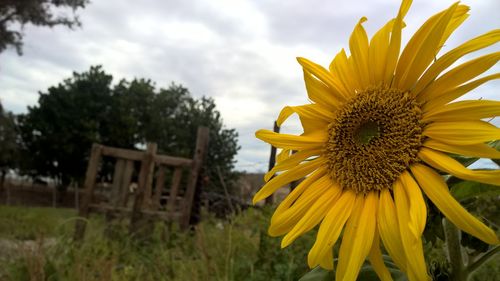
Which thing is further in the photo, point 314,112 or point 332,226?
point 314,112

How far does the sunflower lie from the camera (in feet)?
2.66

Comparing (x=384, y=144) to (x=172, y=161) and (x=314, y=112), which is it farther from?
(x=172, y=161)

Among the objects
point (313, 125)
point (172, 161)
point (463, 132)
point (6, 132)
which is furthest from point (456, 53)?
point (6, 132)

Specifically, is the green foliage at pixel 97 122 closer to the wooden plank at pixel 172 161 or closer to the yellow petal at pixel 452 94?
the wooden plank at pixel 172 161

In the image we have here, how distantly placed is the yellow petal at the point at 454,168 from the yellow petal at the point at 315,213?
19 cm

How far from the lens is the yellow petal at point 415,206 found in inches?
30.0

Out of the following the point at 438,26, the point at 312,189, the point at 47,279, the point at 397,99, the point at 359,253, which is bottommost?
the point at 47,279

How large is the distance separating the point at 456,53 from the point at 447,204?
279 mm

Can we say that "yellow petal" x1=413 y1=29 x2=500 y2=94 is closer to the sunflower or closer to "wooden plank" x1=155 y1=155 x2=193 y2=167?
the sunflower

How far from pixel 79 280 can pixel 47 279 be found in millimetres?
410

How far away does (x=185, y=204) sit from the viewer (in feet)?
23.4

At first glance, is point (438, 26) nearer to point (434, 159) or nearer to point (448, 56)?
point (448, 56)

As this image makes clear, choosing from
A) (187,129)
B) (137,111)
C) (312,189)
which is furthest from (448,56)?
(137,111)

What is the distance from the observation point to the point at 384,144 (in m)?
0.97
